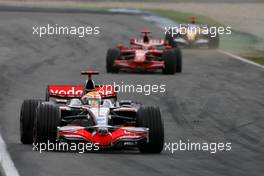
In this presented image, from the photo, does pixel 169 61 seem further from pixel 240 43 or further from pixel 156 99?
pixel 240 43

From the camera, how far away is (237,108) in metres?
25.6

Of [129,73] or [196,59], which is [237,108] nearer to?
[129,73]

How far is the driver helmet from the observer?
62.2ft

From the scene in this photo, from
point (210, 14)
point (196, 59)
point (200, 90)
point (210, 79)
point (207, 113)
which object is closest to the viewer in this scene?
point (207, 113)

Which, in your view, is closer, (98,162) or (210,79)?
(98,162)

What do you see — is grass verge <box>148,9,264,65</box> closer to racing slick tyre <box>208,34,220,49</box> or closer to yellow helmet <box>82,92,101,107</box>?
racing slick tyre <box>208,34,220,49</box>

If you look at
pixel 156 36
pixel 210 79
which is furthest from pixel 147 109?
pixel 156 36

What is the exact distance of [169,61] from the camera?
34.0m

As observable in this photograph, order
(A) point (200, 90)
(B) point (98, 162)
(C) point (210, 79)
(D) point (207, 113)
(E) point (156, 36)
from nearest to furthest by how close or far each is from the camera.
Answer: (B) point (98, 162)
(D) point (207, 113)
(A) point (200, 90)
(C) point (210, 79)
(E) point (156, 36)

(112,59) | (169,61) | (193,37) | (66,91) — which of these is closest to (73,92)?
(66,91)

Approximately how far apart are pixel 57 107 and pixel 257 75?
17.7 metres

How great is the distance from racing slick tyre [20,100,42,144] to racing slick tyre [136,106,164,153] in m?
1.76

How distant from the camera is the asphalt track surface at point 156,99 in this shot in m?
16.2

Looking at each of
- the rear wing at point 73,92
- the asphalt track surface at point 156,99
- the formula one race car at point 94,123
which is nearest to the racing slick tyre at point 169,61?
the asphalt track surface at point 156,99
